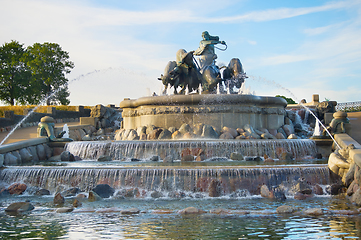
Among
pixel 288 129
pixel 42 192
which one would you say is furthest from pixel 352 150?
pixel 288 129

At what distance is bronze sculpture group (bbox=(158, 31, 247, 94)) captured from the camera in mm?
20234

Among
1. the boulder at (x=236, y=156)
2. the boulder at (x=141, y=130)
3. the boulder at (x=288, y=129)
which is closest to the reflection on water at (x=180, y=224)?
the boulder at (x=236, y=156)

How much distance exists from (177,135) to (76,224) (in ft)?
35.3

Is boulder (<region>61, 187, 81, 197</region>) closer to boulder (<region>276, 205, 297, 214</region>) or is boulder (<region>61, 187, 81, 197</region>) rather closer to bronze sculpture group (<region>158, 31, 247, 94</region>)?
boulder (<region>276, 205, 297, 214</region>)

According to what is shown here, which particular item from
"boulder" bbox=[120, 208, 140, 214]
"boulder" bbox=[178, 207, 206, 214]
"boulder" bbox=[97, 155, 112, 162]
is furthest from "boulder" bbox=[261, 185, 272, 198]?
"boulder" bbox=[97, 155, 112, 162]

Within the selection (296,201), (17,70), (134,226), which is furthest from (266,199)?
(17,70)

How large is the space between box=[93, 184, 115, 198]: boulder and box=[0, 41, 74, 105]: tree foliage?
154 ft

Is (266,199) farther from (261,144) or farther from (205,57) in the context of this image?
(205,57)

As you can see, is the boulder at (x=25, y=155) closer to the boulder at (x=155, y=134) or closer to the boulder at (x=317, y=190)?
the boulder at (x=155, y=134)

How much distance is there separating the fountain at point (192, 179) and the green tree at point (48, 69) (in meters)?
39.0

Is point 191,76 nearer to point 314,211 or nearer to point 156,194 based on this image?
point 156,194

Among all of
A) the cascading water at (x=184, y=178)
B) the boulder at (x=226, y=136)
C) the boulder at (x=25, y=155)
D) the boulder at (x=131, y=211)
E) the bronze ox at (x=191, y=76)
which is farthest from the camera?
the bronze ox at (x=191, y=76)

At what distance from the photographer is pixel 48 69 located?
5559 cm

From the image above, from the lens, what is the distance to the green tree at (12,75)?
168 feet
